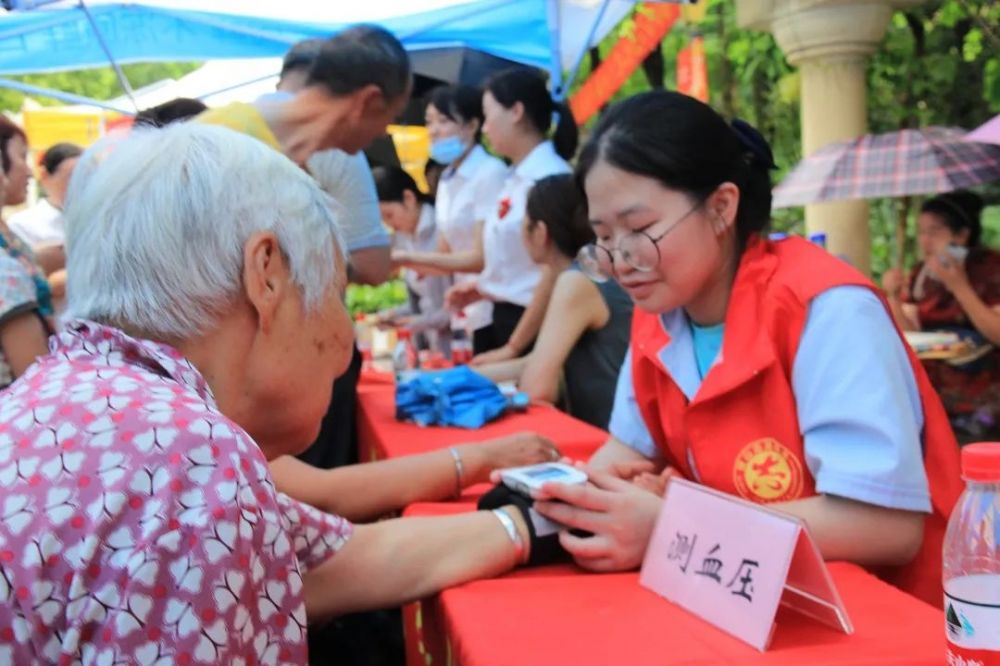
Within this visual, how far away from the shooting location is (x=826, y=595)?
3.77 feet

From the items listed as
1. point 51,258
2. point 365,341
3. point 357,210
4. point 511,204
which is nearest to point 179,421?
point 357,210

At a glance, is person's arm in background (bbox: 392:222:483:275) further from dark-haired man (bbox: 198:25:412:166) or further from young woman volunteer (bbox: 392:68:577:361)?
dark-haired man (bbox: 198:25:412:166)

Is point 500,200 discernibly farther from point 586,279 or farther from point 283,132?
point 283,132

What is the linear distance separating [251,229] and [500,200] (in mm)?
3376

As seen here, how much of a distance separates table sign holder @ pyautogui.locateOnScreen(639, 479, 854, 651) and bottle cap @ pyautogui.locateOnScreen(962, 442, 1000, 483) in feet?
0.69

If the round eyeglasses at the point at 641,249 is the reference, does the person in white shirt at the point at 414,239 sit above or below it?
below

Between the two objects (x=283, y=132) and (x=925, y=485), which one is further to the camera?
(x=283, y=132)

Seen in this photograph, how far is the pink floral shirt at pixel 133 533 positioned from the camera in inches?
33.8

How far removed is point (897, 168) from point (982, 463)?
4265 mm

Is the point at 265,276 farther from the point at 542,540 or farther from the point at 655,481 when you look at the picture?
the point at 655,481

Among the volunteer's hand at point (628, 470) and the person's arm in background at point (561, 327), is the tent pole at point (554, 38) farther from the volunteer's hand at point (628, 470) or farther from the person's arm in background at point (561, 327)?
the volunteer's hand at point (628, 470)

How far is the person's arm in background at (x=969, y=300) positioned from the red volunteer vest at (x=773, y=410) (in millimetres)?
3024

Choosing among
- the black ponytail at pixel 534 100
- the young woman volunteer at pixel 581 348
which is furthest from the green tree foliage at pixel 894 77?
the young woman volunteer at pixel 581 348

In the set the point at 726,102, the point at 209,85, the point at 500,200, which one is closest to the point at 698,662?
the point at 500,200
